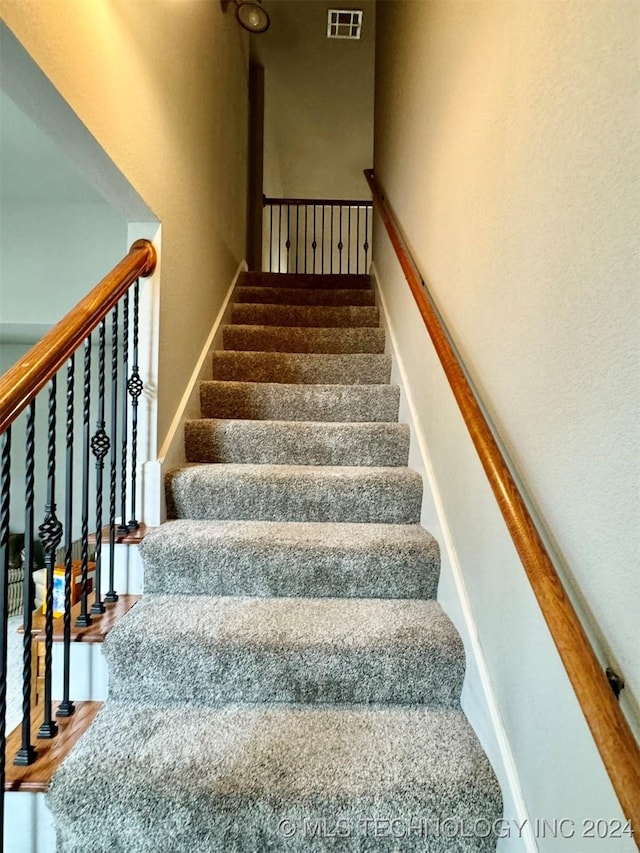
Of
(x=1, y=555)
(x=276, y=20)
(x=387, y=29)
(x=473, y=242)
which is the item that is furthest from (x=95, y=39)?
(x=276, y=20)

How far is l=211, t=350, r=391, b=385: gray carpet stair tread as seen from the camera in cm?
244

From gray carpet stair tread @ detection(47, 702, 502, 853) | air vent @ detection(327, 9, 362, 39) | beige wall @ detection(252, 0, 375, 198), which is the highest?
beige wall @ detection(252, 0, 375, 198)

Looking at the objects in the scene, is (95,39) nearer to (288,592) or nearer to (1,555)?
(1,555)

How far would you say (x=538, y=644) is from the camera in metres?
0.89

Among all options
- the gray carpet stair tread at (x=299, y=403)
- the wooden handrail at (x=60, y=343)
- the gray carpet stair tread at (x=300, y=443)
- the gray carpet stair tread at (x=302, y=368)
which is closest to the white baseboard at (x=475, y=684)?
the gray carpet stair tread at (x=300, y=443)

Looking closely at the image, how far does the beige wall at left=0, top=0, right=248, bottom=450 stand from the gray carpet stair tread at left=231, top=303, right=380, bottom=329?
0.21m

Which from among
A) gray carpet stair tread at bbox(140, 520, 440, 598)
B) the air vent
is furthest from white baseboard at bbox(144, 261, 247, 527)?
the air vent

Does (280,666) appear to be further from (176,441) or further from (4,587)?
(176,441)

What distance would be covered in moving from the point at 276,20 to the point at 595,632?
4.77m

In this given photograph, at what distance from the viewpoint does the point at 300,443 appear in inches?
77.1

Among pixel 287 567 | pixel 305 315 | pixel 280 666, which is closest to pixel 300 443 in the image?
pixel 287 567

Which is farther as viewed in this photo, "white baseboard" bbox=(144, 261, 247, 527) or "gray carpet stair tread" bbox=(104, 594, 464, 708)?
"white baseboard" bbox=(144, 261, 247, 527)

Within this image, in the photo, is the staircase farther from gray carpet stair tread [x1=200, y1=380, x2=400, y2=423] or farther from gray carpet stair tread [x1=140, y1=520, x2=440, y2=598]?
gray carpet stair tread [x1=200, y1=380, x2=400, y2=423]

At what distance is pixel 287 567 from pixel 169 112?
1688mm
